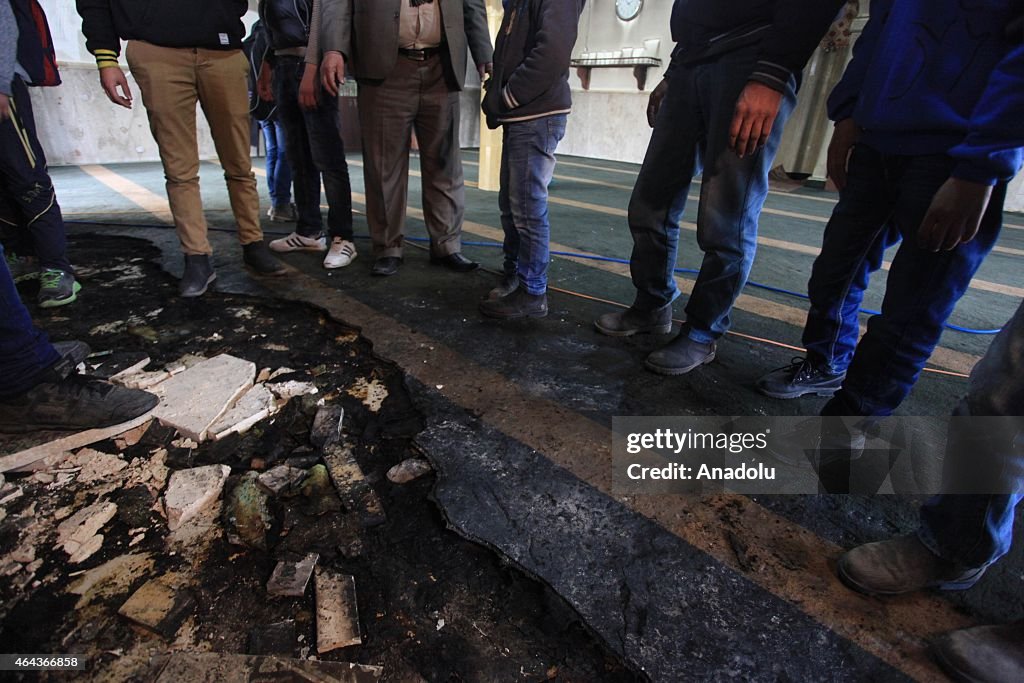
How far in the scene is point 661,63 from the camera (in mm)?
10125

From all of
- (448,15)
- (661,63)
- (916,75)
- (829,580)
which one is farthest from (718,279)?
(661,63)

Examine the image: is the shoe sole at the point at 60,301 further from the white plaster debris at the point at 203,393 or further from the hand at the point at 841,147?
the hand at the point at 841,147

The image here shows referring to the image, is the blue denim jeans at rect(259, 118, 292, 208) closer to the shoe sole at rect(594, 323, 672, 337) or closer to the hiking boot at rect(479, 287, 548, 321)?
the hiking boot at rect(479, 287, 548, 321)

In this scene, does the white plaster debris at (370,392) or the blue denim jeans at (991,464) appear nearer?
the blue denim jeans at (991,464)

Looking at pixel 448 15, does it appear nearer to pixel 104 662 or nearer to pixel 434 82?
→ pixel 434 82

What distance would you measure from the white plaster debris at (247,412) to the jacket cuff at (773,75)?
188 cm

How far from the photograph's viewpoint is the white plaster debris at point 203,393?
1.64m

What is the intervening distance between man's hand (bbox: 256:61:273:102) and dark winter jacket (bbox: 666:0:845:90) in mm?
3173

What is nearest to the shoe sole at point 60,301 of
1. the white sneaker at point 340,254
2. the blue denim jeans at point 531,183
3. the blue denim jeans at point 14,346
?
the blue denim jeans at point 14,346

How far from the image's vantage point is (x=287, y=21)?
120 inches

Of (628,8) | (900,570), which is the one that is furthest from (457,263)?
(628,8)

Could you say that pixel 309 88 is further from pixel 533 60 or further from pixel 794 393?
pixel 794 393

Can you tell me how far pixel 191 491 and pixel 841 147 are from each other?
2104 millimetres

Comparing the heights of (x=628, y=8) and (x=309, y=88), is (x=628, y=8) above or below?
above
